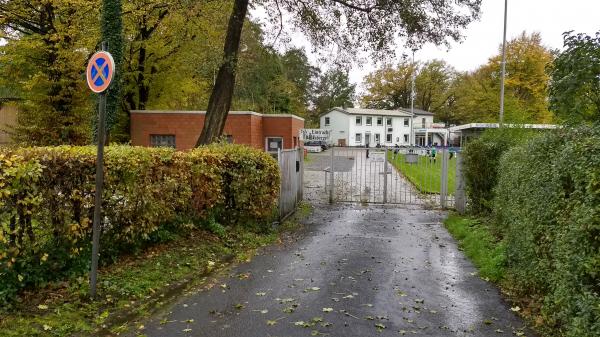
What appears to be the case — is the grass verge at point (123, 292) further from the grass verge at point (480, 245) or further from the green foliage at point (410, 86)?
the green foliage at point (410, 86)

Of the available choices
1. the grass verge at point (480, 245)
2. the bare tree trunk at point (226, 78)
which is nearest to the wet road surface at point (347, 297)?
the grass verge at point (480, 245)

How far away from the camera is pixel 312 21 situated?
14.3 m

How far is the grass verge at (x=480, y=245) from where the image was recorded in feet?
22.3

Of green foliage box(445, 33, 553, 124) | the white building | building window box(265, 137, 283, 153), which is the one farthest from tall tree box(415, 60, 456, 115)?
building window box(265, 137, 283, 153)

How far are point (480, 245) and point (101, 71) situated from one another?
6.81 metres

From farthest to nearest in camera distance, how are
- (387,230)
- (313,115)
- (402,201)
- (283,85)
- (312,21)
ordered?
(313,115) → (283,85) → (402,201) → (312,21) → (387,230)

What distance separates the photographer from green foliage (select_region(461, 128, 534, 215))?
11.0m

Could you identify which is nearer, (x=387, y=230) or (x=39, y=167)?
(x=39, y=167)

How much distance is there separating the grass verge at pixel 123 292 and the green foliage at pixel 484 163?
6.35m

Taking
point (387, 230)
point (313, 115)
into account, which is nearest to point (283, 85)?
point (313, 115)

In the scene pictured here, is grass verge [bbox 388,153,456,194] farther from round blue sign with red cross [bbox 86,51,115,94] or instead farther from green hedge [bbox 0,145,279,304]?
round blue sign with red cross [bbox 86,51,115,94]

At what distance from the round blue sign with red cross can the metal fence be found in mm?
6025

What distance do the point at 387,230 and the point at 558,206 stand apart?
20.8ft

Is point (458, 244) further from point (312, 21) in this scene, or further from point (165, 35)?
point (165, 35)
